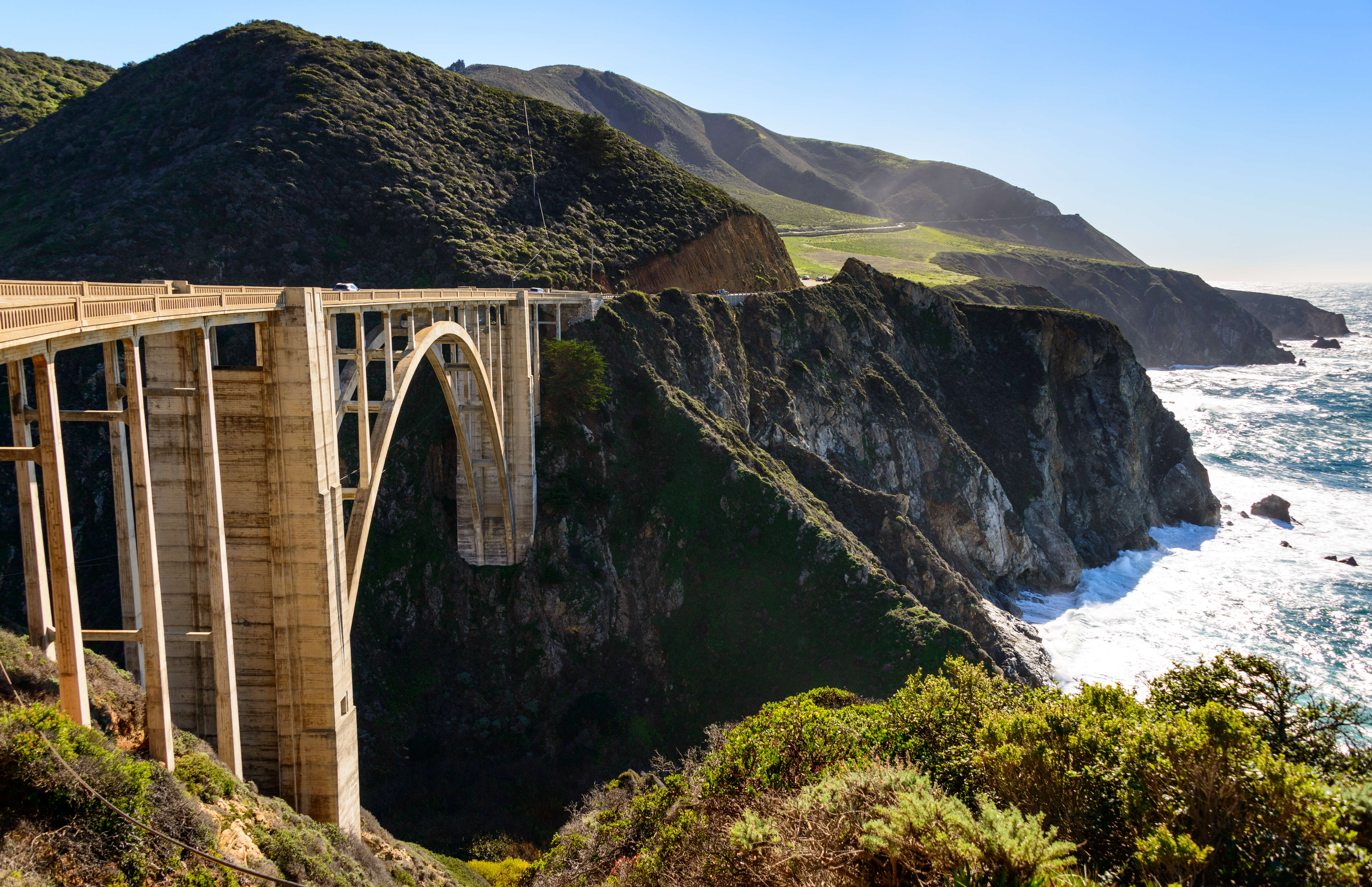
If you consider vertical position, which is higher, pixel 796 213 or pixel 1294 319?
pixel 796 213

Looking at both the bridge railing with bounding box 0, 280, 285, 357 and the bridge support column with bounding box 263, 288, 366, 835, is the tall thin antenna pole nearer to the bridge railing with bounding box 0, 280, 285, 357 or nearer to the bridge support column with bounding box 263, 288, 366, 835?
the bridge support column with bounding box 263, 288, 366, 835

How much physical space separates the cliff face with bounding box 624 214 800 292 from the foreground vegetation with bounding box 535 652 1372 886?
133 feet

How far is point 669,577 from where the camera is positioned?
121 feet

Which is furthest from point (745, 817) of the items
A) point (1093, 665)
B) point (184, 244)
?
point (184, 244)

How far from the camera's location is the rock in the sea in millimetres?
65688

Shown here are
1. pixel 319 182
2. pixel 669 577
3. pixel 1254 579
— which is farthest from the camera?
pixel 1254 579

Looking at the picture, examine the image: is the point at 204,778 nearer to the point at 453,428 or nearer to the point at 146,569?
the point at 146,569

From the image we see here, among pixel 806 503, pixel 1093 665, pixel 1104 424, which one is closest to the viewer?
pixel 806 503

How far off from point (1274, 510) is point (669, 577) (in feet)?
201

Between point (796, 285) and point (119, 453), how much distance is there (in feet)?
196

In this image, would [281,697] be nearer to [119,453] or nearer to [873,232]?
[119,453]

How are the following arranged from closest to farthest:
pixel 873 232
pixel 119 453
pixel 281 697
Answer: pixel 119 453
pixel 281 697
pixel 873 232

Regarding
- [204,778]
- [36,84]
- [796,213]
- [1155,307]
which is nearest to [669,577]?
[204,778]

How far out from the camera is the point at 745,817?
11.7 metres
